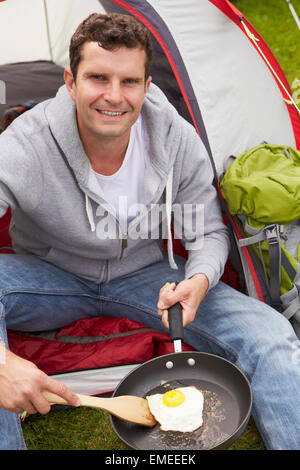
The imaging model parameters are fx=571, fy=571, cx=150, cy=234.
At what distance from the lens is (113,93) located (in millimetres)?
1578

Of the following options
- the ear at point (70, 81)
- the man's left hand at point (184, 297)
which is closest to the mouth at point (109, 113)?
the ear at point (70, 81)

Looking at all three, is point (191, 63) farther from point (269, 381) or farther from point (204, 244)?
point (269, 381)

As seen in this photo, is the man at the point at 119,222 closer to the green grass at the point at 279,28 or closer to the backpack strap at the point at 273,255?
the backpack strap at the point at 273,255

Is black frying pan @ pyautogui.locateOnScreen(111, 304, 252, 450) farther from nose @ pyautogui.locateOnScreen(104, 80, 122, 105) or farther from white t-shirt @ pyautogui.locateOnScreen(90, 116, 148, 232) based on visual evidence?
nose @ pyautogui.locateOnScreen(104, 80, 122, 105)

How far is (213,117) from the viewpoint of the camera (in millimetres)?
2219

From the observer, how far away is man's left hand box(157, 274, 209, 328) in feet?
5.42

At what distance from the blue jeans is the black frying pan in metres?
0.11

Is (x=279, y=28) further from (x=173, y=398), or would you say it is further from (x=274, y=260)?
(x=173, y=398)

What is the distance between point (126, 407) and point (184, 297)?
0.39 metres

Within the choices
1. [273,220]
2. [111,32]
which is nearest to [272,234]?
[273,220]

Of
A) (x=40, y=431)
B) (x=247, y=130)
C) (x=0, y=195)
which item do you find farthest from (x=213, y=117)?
(x=40, y=431)

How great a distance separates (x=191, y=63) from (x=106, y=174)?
2.29ft

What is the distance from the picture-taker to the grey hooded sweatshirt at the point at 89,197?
1.64 m

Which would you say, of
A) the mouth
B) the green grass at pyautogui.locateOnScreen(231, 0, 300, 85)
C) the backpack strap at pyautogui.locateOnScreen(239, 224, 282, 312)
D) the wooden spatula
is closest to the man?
the mouth
